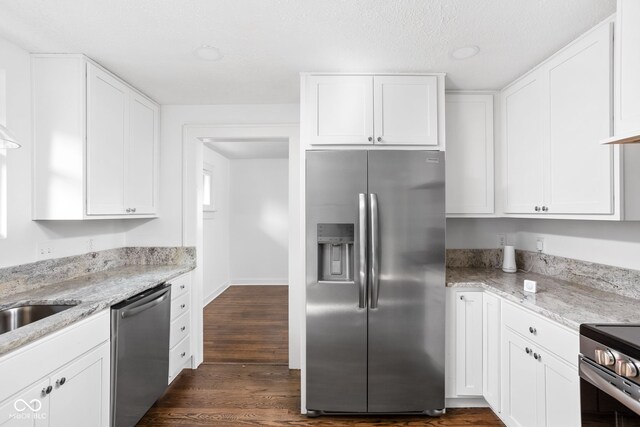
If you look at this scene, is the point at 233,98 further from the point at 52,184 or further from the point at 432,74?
the point at 432,74

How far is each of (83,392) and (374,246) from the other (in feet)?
5.76

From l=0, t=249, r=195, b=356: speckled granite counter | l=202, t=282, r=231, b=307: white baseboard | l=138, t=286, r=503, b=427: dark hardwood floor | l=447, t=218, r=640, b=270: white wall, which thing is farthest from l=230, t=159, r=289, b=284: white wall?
l=447, t=218, r=640, b=270: white wall

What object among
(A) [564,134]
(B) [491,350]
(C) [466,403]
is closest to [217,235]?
(C) [466,403]

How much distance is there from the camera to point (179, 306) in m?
2.65

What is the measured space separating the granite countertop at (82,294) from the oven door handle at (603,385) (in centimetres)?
222

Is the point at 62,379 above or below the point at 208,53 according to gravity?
→ below

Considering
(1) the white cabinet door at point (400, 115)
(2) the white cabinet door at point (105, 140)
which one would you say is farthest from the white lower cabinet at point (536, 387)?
(2) the white cabinet door at point (105, 140)

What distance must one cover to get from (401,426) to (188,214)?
7.89 ft

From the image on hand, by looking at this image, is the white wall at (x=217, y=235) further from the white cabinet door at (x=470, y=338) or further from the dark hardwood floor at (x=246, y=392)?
the white cabinet door at (x=470, y=338)

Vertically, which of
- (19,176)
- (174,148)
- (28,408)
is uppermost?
(174,148)

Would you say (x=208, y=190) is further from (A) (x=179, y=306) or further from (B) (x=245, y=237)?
(A) (x=179, y=306)

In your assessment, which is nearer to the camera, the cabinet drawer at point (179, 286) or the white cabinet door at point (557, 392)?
the white cabinet door at point (557, 392)

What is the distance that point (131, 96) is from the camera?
8.21 ft

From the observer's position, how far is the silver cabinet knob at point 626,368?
1.05 metres
